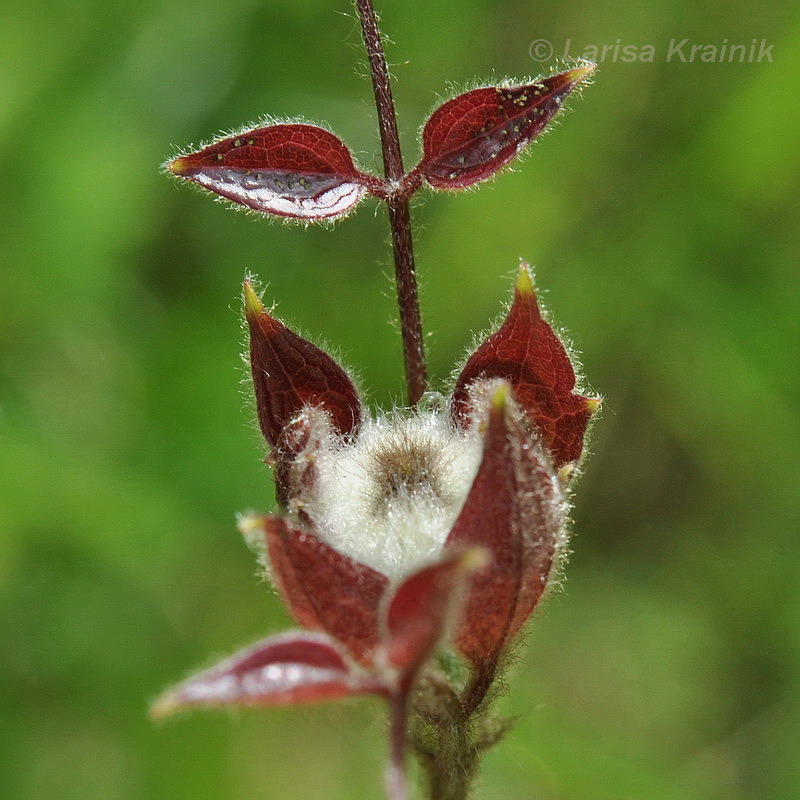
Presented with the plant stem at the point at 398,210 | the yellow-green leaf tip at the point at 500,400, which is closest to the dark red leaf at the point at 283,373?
the plant stem at the point at 398,210

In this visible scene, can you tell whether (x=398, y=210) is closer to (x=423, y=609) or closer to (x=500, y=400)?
(x=500, y=400)

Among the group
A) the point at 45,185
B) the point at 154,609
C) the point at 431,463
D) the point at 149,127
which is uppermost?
the point at 149,127

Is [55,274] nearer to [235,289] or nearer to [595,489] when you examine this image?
[235,289]

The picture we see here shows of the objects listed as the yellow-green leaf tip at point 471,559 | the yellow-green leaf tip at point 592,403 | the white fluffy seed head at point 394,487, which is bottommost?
the white fluffy seed head at point 394,487

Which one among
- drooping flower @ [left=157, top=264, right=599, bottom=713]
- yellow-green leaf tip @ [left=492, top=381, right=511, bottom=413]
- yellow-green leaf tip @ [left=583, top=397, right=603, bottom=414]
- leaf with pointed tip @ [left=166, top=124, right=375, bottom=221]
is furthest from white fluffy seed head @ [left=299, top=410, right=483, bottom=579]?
leaf with pointed tip @ [left=166, top=124, right=375, bottom=221]

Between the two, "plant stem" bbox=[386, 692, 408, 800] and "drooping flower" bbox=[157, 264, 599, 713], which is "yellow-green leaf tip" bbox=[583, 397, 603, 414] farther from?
"plant stem" bbox=[386, 692, 408, 800]

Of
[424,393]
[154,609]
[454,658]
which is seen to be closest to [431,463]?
[424,393]

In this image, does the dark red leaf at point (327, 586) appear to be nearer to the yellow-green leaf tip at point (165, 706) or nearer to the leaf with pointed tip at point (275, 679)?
the leaf with pointed tip at point (275, 679)
